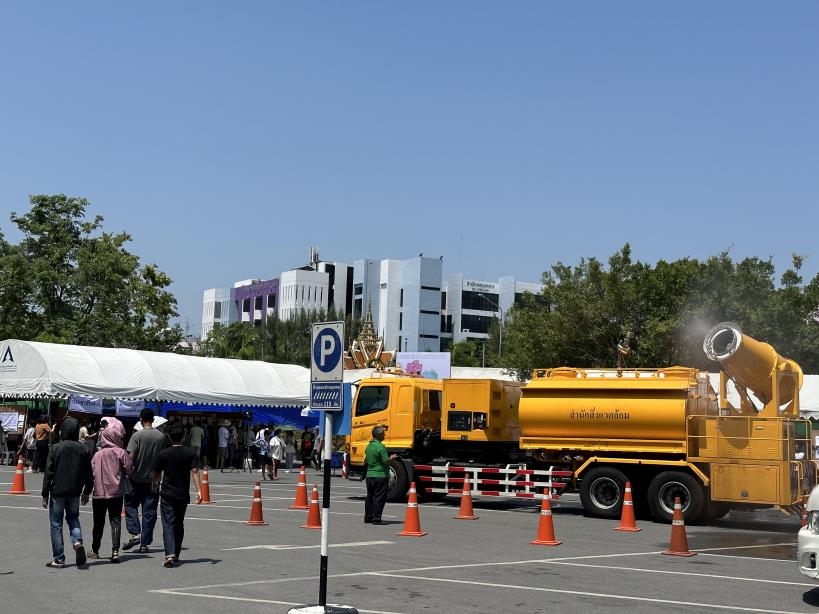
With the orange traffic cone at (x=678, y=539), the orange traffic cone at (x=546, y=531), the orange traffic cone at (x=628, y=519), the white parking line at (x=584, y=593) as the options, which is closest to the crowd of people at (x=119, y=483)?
the white parking line at (x=584, y=593)

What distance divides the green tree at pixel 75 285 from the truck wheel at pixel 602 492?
3941 centimetres

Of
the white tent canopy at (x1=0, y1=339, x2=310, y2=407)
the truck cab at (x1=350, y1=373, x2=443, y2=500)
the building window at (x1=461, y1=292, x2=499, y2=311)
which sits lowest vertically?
the truck cab at (x1=350, y1=373, x2=443, y2=500)

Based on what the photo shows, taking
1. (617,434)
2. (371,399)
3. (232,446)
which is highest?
(371,399)

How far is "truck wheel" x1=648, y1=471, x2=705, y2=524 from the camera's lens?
20969 millimetres

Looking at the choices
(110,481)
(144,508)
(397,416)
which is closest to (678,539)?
(144,508)

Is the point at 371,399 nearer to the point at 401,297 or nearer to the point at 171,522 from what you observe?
the point at 171,522

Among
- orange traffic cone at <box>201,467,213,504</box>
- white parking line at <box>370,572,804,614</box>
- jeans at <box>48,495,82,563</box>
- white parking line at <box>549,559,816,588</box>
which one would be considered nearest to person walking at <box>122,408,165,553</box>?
jeans at <box>48,495,82,563</box>

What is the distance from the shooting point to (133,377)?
3928 cm

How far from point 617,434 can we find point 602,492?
1313 millimetres

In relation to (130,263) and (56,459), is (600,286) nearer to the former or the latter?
(130,263)

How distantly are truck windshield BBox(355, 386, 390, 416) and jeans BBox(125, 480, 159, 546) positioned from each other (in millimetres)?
11718

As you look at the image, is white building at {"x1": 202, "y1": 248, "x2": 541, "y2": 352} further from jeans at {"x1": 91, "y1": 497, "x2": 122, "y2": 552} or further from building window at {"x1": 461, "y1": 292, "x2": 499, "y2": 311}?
jeans at {"x1": 91, "y1": 497, "x2": 122, "y2": 552}

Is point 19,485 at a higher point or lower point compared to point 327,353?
lower

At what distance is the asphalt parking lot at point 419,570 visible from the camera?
35.1 ft
